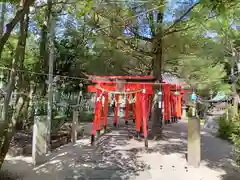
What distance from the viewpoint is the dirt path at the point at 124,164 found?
4809mm

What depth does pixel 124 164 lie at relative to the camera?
548 centimetres

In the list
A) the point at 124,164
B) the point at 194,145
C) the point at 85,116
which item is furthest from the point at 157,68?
the point at 85,116

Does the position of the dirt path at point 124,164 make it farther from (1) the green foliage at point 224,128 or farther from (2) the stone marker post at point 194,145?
(1) the green foliage at point 224,128

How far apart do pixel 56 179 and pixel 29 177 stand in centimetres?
52

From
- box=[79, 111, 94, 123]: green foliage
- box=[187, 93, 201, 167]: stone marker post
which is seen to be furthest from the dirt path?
box=[79, 111, 94, 123]: green foliage

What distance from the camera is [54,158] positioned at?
19.2 ft

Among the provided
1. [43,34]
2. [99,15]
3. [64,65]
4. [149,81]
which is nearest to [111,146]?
[149,81]

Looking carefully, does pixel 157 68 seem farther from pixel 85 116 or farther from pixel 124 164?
pixel 85 116

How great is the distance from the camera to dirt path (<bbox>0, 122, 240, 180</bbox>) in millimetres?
4809

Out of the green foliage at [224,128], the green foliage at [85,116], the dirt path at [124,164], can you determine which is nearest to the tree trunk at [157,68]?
the dirt path at [124,164]

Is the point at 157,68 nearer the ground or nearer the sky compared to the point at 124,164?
nearer the sky

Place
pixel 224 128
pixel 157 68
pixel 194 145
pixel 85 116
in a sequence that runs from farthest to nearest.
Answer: pixel 85 116, pixel 224 128, pixel 157 68, pixel 194 145

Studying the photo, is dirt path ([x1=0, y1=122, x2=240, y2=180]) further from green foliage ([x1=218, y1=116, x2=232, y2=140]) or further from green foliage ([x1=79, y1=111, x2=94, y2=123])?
green foliage ([x1=79, y1=111, x2=94, y2=123])

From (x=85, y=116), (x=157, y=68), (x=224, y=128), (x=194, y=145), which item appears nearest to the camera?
(x=194, y=145)
